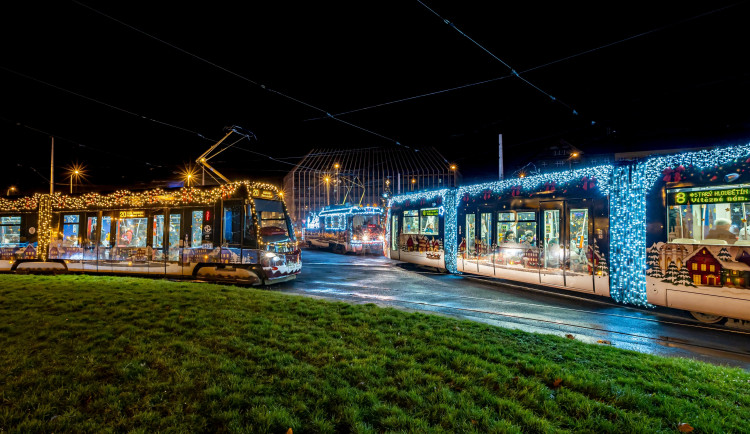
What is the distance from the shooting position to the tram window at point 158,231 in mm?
12023

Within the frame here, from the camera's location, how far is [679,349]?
546 cm

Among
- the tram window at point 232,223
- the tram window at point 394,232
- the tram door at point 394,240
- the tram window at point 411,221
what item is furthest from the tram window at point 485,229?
the tram window at point 232,223

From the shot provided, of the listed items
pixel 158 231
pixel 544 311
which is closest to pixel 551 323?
pixel 544 311

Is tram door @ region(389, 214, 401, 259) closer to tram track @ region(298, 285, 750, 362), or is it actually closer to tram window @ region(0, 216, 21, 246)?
tram track @ region(298, 285, 750, 362)

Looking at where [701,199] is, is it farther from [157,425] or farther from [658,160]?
[157,425]

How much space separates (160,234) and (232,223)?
319 centimetres

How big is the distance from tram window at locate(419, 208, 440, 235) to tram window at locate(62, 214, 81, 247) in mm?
13170

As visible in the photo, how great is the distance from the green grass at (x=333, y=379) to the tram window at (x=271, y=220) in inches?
192

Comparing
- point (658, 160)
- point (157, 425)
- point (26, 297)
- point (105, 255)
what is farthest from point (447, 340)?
point (105, 255)

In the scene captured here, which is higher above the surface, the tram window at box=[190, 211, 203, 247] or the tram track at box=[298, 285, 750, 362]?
the tram window at box=[190, 211, 203, 247]

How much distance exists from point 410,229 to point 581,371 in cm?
1206

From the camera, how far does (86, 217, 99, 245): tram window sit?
13117mm

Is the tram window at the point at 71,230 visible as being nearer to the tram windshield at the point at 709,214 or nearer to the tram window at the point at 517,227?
the tram window at the point at 517,227

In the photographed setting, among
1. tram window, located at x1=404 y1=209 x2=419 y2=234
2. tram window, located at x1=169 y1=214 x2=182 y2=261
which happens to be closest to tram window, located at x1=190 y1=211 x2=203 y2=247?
tram window, located at x1=169 y1=214 x2=182 y2=261
